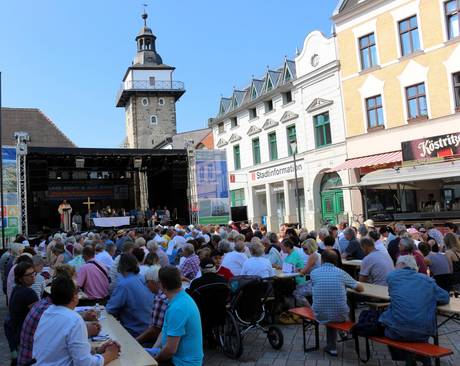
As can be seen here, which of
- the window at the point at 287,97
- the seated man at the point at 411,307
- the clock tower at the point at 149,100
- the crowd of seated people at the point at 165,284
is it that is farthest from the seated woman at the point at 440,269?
the clock tower at the point at 149,100

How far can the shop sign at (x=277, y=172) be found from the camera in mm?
26156

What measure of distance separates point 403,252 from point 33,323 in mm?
4901

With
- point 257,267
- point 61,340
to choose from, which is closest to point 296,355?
point 257,267

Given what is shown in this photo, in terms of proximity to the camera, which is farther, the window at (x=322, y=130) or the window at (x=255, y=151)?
the window at (x=255, y=151)

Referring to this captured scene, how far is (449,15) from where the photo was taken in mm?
18141

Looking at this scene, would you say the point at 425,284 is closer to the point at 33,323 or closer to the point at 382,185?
the point at 33,323

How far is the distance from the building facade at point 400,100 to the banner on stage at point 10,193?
42.3 ft

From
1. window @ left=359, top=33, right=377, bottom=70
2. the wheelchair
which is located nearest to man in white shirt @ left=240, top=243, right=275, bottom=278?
the wheelchair

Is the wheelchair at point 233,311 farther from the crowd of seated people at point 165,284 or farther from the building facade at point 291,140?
the building facade at point 291,140

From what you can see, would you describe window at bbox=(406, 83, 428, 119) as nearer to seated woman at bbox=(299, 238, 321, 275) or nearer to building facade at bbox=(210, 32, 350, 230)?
building facade at bbox=(210, 32, 350, 230)

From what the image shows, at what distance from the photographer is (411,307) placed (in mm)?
4348

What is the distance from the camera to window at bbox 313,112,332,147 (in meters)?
23.5

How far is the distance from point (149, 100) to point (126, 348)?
43.4 m

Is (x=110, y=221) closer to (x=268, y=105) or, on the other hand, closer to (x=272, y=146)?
(x=272, y=146)
